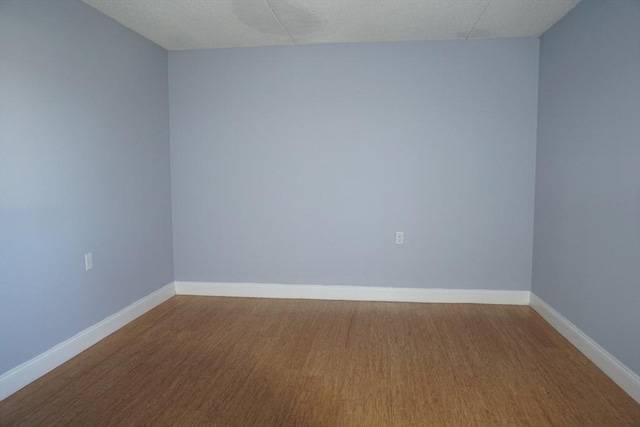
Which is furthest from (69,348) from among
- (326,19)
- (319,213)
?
(326,19)

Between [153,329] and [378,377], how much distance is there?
180cm

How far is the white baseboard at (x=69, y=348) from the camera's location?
6.92 ft

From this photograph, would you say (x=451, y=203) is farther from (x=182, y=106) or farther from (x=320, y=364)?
(x=182, y=106)

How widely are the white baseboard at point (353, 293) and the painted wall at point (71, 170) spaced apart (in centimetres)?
53

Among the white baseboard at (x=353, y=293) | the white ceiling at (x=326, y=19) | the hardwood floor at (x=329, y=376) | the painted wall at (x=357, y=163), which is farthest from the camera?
the white baseboard at (x=353, y=293)

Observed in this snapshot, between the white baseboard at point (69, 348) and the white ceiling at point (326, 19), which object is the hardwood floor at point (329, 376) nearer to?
the white baseboard at point (69, 348)

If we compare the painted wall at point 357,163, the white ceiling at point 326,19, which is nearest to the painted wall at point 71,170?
the white ceiling at point 326,19

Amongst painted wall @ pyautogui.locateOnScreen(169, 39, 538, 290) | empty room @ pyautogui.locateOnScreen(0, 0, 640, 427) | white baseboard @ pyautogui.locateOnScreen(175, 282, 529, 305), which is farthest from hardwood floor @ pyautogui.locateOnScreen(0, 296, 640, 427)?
painted wall @ pyautogui.locateOnScreen(169, 39, 538, 290)

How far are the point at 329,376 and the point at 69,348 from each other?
1.73 m

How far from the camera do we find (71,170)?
253cm

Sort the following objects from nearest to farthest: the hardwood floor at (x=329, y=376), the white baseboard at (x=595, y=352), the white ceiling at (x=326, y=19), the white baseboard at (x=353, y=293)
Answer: the hardwood floor at (x=329, y=376) < the white baseboard at (x=595, y=352) < the white ceiling at (x=326, y=19) < the white baseboard at (x=353, y=293)

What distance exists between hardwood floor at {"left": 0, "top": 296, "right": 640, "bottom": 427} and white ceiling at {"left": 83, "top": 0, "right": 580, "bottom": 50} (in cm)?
235

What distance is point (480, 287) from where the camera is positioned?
3.47 meters

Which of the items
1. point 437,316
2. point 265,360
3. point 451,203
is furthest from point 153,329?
point 451,203
